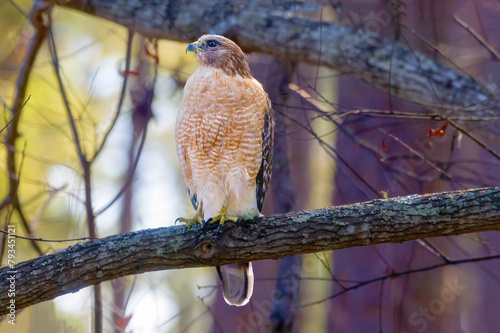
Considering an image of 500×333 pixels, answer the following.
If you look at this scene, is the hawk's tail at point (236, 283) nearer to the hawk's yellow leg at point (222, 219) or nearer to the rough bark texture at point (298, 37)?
the hawk's yellow leg at point (222, 219)

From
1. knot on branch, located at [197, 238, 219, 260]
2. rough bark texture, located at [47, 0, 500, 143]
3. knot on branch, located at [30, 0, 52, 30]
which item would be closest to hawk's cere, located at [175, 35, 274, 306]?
knot on branch, located at [197, 238, 219, 260]

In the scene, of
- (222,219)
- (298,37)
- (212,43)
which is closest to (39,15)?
(212,43)

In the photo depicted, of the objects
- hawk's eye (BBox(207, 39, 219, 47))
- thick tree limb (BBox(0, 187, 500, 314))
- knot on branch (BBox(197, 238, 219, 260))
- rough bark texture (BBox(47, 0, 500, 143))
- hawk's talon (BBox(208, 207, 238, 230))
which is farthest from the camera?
rough bark texture (BBox(47, 0, 500, 143))

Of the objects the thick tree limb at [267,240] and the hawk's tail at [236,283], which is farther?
the hawk's tail at [236,283]

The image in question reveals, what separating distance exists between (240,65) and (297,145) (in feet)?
15.1

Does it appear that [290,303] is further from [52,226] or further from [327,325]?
[52,226]

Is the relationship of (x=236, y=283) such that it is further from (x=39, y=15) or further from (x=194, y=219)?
(x=39, y=15)

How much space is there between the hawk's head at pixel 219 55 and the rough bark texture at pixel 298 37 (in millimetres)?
1037

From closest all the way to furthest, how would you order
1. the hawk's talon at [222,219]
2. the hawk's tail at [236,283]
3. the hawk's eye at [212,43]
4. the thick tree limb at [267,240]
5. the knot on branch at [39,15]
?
1. the thick tree limb at [267,240]
2. the hawk's talon at [222,219]
3. the hawk's tail at [236,283]
4. the hawk's eye at [212,43]
5. the knot on branch at [39,15]

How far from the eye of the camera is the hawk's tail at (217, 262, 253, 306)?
437 centimetres

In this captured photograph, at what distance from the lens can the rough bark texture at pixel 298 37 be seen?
5.36 m

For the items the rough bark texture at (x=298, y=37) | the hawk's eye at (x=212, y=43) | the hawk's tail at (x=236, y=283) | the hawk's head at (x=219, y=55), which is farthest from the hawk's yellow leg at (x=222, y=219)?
the rough bark texture at (x=298, y=37)

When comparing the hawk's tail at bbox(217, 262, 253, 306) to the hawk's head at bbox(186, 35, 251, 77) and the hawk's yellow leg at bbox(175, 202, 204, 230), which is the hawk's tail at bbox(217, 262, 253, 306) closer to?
the hawk's yellow leg at bbox(175, 202, 204, 230)

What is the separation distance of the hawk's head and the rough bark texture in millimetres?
1037
